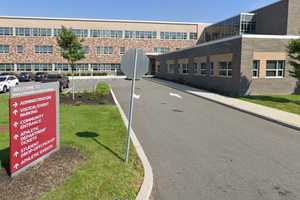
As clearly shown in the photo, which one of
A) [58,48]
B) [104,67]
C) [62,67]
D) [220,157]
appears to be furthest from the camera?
[104,67]

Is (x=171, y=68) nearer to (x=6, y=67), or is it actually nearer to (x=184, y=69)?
(x=184, y=69)

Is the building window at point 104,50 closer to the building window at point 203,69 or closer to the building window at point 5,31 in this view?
the building window at point 5,31

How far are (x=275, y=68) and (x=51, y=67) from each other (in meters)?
49.6

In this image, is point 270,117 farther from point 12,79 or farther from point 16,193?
point 12,79

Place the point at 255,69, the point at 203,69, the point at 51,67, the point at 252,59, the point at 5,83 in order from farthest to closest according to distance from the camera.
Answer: the point at 51,67, the point at 203,69, the point at 5,83, the point at 255,69, the point at 252,59

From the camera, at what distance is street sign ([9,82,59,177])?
15.8ft

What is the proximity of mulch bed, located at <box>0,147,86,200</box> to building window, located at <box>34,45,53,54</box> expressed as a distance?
57.6 metres

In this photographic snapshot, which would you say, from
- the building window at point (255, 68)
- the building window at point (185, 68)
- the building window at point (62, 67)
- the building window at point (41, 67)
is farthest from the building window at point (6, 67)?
the building window at point (255, 68)

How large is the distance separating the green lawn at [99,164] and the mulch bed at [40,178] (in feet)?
0.58

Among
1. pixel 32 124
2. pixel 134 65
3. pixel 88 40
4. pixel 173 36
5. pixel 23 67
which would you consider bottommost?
pixel 32 124

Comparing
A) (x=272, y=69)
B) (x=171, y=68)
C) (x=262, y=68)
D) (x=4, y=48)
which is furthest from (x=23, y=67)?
(x=272, y=69)

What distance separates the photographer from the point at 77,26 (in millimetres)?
60062

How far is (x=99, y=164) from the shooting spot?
5.86 m

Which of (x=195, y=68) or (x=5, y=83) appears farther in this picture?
(x=195, y=68)
